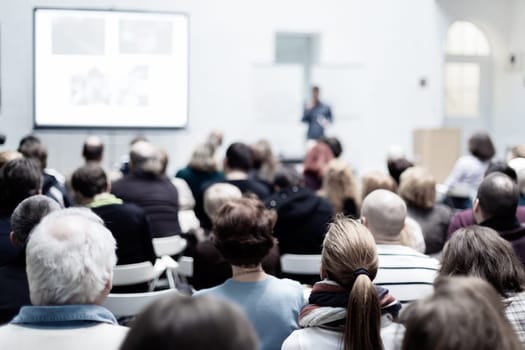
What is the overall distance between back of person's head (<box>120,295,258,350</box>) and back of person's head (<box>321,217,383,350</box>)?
1052 millimetres

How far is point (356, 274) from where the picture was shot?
2.21 meters

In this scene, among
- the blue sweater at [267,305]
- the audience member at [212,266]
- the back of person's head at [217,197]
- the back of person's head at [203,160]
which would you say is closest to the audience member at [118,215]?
the back of person's head at [217,197]

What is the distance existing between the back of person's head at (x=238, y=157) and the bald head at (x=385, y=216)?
102 inches

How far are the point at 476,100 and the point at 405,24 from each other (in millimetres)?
1830

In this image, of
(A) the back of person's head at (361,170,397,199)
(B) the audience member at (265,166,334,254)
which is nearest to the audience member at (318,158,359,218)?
(A) the back of person's head at (361,170,397,199)

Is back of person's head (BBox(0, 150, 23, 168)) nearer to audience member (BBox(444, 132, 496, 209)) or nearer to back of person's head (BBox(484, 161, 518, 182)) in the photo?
back of person's head (BBox(484, 161, 518, 182))

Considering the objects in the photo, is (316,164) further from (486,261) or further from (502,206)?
(486,261)

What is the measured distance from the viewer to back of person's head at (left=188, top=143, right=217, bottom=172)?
6.23 m

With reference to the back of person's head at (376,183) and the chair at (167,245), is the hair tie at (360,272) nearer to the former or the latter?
the back of person's head at (376,183)

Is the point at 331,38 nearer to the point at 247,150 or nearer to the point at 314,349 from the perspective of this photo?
the point at 247,150

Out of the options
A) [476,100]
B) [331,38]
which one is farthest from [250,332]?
[476,100]

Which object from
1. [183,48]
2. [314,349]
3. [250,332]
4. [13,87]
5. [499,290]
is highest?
[183,48]

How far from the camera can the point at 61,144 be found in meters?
9.36

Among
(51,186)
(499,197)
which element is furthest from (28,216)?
(499,197)
